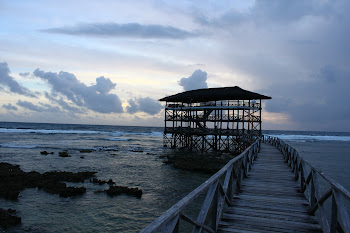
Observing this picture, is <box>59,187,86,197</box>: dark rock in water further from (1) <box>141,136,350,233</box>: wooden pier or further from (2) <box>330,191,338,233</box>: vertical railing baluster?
(2) <box>330,191,338,233</box>: vertical railing baluster

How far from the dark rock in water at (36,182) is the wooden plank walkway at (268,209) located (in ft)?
33.4

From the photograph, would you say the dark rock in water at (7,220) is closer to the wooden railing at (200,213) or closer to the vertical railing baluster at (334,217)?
the wooden railing at (200,213)

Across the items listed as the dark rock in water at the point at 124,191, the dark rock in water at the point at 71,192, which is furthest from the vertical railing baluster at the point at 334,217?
the dark rock in water at the point at 71,192

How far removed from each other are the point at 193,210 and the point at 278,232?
707 cm

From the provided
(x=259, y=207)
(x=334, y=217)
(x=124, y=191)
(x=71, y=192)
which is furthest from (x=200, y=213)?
(x=71, y=192)

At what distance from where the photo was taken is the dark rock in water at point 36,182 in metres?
14.0

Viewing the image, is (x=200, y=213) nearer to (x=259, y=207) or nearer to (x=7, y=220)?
(x=259, y=207)

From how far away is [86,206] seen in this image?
40.3 ft

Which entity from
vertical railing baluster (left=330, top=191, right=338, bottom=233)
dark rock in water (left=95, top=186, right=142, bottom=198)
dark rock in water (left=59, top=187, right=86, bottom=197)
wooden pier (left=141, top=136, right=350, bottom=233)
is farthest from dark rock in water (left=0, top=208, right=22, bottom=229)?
vertical railing baluster (left=330, top=191, right=338, bottom=233)

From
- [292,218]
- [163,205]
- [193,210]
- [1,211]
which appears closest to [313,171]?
[292,218]

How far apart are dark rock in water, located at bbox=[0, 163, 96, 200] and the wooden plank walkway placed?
10177mm

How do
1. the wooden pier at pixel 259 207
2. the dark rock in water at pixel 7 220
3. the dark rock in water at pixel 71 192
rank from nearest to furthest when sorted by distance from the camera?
the wooden pier at pixel 259 207 → the dark rock in water at pixel 7 220 → the dark rock in water at pixel 71 192

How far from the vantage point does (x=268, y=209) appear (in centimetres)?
649

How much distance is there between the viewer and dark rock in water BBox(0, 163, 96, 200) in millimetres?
13984
